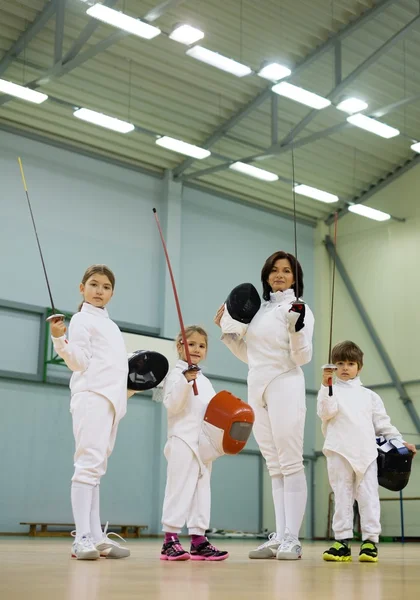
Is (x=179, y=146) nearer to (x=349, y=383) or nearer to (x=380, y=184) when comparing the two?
(x=380, y=184)

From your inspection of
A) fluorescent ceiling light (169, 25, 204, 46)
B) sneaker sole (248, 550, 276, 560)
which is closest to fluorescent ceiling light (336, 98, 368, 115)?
fluorescent ceiling light (169, 25, 204, 46)

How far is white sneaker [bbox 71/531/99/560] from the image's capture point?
411cm

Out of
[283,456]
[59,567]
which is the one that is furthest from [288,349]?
[59,567]

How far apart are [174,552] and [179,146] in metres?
9.82

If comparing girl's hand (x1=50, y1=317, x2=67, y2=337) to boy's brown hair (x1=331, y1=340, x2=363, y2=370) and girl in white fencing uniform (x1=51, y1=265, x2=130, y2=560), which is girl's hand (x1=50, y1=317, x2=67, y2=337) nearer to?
girl in white fencing uniform (x1=51, y1=265, x2=130, y2=560)

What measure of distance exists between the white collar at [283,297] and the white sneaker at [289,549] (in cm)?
137

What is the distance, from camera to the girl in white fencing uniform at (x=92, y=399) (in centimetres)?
425

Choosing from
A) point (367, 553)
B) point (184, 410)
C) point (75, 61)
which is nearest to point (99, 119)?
point (75, 61)

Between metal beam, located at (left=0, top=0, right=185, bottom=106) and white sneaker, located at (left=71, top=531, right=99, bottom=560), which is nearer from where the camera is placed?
white sneaker, located at (left=71, top=531, right=99, bottom=560)

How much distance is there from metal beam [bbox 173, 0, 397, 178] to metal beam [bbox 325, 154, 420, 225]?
10.9ft

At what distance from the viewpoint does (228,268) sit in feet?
53.9

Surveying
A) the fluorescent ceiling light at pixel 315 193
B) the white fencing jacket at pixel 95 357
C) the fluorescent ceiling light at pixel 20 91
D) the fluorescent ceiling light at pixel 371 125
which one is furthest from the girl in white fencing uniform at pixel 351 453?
the fluorescent ceiling light at pixel 315 193

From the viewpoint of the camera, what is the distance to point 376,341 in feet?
55.5

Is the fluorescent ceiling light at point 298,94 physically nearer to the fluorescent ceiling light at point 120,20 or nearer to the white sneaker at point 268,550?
the fluorescent ceiling light at point 120,20
